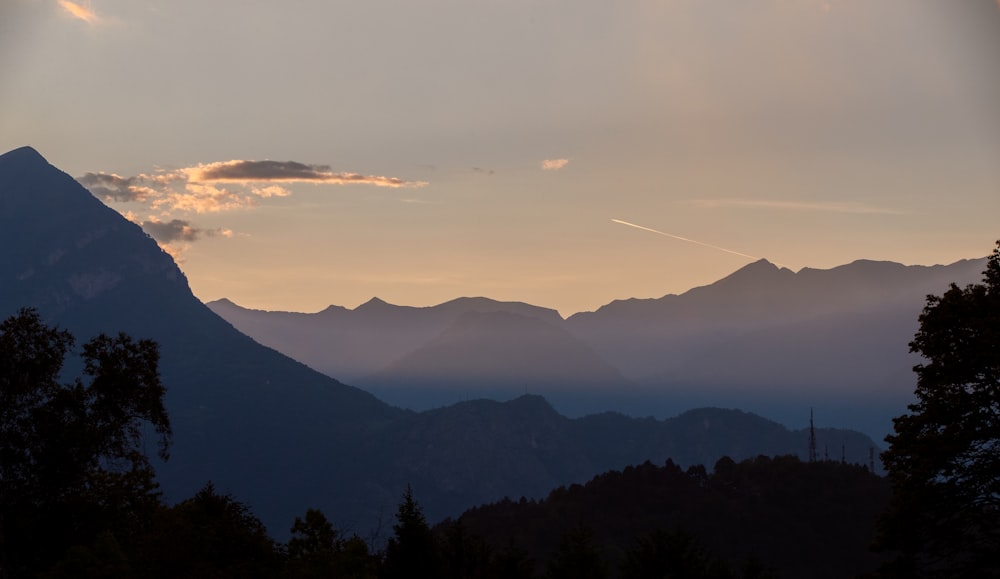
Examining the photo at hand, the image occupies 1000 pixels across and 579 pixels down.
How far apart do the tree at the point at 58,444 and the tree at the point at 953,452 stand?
33613 mm

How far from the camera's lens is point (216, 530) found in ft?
166

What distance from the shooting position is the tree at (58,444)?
53.2 metres

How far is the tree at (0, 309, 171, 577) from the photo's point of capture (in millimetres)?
53250

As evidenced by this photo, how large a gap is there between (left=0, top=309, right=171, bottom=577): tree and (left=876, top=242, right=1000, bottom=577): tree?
33613mm

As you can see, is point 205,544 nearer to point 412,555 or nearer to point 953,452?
point 412,555

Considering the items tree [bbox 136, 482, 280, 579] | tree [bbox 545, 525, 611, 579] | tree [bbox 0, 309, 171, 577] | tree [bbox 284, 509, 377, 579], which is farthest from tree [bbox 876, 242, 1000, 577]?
tree [bbox 0, 309, 171, 577]

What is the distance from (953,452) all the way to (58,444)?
4047 centimetres

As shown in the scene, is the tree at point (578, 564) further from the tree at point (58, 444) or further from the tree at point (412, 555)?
the tree at point (58, 444)

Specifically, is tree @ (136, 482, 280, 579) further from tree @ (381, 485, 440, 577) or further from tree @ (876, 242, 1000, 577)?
tree @ (876, 242, 1000, 577)

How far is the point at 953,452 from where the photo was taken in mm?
36312

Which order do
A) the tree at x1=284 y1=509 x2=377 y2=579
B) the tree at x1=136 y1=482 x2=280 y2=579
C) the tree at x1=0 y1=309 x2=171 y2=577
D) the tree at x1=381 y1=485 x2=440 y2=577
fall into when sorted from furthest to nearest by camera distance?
the tree at x1=381 y1=485 x2=440 y2=577 < the tree at x1=0 y1=309 x2=171 y2=577 < the tree at x1=284 y1=509 x2=377 y2=579 < the tree at x1=136 y1=482 x2=280 y2=579

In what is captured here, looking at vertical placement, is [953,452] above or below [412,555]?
above

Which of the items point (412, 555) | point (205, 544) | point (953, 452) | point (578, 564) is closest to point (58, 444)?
point (205, 544)

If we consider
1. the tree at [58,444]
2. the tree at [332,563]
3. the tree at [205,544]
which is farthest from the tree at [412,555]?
the tree at [58,444]
